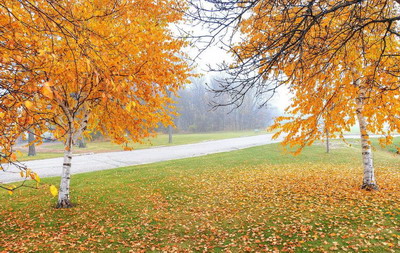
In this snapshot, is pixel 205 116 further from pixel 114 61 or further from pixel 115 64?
pixel 114 61

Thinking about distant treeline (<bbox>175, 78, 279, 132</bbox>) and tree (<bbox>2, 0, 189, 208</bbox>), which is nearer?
tree (<bbox>2, 0, 189, 208</bbox>)

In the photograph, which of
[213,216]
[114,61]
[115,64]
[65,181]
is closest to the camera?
[114,61]

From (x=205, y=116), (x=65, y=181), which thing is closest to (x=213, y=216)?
(x=65, y=181)

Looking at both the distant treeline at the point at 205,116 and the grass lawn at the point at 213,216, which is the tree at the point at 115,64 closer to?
the grass lawn at the point at 213,216

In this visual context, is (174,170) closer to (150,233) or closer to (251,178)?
(251,178)

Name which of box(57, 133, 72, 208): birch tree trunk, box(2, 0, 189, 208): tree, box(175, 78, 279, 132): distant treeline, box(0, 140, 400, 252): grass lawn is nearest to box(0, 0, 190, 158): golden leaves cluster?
box(2, 0, 189, 208): tree

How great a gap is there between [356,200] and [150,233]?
567cm

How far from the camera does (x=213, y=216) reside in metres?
6.52

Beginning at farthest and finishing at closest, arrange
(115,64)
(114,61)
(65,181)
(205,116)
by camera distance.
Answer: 1. (205,116)
2. (65,181)
3. (115,64)
4. (114,61)

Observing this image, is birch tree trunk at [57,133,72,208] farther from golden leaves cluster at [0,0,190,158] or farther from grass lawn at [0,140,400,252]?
golden leaves cluster at [0,0,190,158]

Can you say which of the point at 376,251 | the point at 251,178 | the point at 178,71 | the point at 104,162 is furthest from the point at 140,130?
the point at 104,162

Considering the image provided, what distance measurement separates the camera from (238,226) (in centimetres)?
582

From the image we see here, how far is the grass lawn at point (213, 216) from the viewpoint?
5012 mm

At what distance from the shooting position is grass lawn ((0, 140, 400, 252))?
5.01 metres
